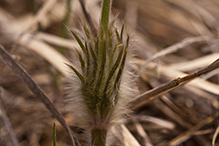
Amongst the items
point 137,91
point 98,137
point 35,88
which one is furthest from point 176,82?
point 35,88

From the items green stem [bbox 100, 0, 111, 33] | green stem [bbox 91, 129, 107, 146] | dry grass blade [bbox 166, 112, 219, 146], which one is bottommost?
dry grass blade [bbox 166, 112, 219, 146]

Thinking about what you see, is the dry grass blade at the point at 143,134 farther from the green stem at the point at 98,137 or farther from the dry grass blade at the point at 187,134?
the green stem at the point at 98,137

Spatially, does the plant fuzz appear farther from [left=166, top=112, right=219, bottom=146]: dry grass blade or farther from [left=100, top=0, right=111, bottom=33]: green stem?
[left=166, top=112, right=219, bottom=146]: dry grass blade

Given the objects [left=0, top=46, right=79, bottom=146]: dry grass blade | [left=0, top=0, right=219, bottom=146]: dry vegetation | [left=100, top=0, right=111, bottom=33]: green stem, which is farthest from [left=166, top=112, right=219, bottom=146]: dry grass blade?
[left=100, top=0, right=111, bottom=33]: green stem

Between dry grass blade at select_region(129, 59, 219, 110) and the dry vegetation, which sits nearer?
dry grass blade at select_region(129, 59, 219, 110)

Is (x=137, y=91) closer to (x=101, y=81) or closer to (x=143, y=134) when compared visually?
(x=101, y=81)

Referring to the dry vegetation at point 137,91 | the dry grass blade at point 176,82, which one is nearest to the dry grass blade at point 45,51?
the dry vegetation at point 137,91

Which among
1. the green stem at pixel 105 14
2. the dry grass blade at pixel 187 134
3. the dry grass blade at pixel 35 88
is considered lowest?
the dry grass blade at pixel 187 134

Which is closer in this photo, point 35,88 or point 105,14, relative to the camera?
point 105,14
